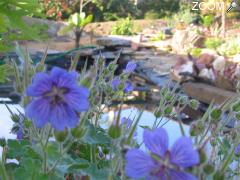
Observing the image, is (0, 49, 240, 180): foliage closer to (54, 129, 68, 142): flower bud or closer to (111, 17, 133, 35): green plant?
(54, 129, 68, 142): flower bud

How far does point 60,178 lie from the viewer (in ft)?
1.94

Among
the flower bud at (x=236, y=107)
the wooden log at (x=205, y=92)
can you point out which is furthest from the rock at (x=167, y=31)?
the flower bud at (x=236, y=107)

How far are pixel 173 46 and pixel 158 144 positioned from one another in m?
11.4

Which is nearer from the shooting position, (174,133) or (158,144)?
(158,144)

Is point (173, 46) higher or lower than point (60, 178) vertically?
lower

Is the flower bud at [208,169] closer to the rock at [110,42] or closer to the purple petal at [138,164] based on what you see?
the purple petal at [138,164]

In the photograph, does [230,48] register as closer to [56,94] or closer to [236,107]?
[236,107]

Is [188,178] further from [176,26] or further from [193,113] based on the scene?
[176,26]

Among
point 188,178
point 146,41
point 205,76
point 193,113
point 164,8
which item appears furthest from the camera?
point 164,8

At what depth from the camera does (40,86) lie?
46 centimetres

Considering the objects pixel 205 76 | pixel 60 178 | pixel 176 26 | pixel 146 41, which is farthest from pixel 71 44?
pixel 60 178

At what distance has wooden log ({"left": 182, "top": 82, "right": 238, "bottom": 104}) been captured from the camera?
5.73 m

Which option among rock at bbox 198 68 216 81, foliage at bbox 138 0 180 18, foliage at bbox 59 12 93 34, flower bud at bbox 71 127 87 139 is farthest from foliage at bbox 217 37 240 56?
flower bud at bbox 71 127 87 139

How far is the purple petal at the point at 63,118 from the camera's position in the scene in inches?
17.9
